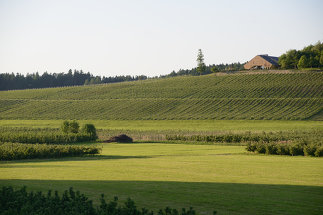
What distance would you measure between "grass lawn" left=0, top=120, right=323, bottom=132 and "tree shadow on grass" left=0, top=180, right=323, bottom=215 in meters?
44.2

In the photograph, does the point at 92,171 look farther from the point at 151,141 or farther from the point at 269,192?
the point at 151,141

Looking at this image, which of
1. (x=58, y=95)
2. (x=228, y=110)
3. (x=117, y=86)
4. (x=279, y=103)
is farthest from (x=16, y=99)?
(x=279, y=103)

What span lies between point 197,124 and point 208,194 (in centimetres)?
5762

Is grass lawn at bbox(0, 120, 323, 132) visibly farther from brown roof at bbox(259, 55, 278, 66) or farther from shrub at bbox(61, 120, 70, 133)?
brown roof at bbox(259, 55, 278, 66)

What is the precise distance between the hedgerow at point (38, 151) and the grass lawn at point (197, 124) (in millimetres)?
32338

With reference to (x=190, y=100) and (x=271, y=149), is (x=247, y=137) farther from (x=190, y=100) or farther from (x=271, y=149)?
(x=190, y=100)

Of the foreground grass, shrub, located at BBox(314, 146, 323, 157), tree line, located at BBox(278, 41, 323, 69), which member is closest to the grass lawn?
shrub, located at BBox(314, 146, 323, 157)

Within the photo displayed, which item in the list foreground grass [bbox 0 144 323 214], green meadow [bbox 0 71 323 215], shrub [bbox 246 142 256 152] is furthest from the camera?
shrub [bbox 246 142 256 152]

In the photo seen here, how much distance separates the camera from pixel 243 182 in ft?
61.5

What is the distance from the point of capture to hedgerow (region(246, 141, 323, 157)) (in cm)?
3278

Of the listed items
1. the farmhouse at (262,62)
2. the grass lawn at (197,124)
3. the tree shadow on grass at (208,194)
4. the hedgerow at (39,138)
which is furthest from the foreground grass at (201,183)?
the farmhouse at (262,62)

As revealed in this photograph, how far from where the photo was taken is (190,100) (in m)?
94.1

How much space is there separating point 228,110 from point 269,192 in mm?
66619

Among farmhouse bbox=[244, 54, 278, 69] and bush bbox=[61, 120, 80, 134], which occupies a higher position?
farmhouse bbox=[244, 54, 278, 69]
